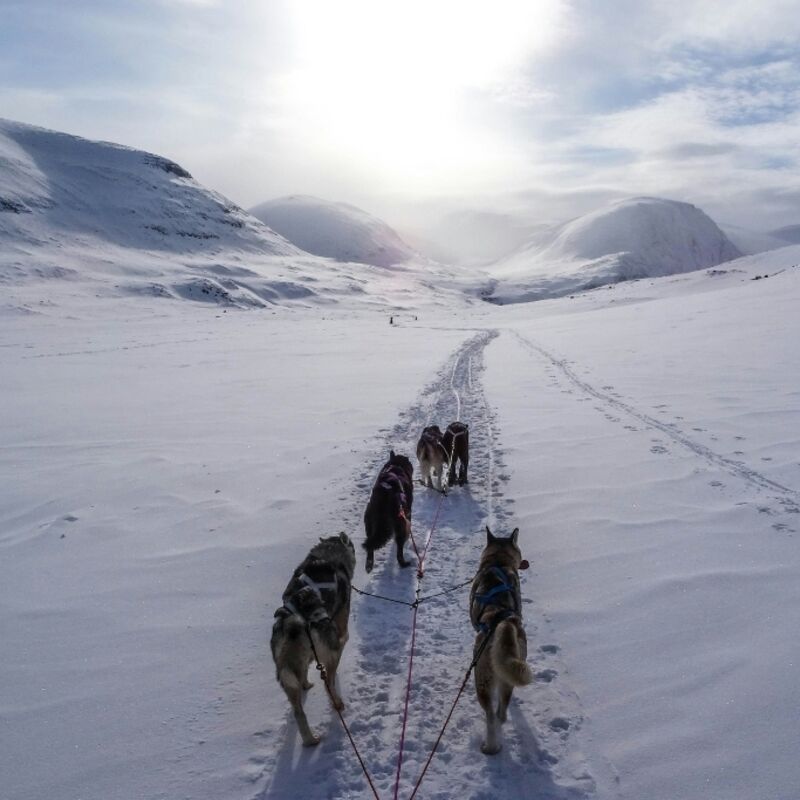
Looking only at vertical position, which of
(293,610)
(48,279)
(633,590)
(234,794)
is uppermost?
(48,279)

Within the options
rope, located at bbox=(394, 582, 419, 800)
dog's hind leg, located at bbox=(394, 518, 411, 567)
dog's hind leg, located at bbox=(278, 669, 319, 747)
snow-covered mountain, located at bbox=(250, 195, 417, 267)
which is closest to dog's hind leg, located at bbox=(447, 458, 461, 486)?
dog's hind leg, located at bbox=(394, 518, 411, 567)

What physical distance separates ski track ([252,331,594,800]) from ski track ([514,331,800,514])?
3404 mm

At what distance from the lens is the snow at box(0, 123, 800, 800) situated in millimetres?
3281

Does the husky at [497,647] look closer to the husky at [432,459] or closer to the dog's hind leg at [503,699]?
the dog's hind leg at [503,699]

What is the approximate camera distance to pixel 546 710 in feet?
12.0

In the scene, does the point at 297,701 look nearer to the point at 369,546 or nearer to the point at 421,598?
the point at 421,598

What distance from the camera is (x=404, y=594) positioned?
5.12 m

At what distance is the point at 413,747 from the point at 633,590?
2.41m

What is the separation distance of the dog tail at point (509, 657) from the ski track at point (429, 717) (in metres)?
0.64

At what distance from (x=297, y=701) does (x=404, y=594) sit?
6.18 ft

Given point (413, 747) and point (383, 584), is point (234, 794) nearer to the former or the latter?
point (413, 747)

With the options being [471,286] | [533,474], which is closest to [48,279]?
[533,474]

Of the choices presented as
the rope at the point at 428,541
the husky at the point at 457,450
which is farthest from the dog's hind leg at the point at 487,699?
the husky at the point at 457,450

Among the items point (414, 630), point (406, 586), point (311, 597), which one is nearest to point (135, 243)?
point (406, 586)
